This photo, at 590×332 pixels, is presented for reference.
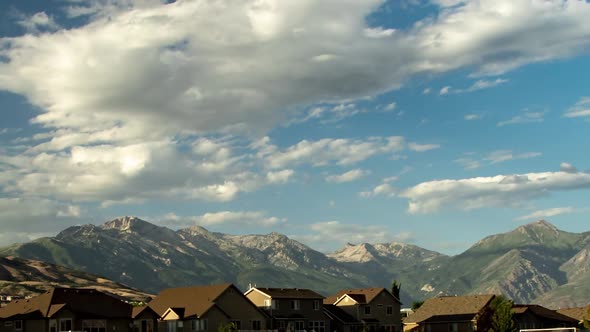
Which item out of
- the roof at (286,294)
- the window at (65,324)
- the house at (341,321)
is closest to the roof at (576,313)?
the house at (341,321)

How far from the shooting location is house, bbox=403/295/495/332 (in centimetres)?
13950

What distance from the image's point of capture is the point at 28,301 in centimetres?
10350

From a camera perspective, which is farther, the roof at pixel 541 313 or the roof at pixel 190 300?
the roof at pixel 541 313

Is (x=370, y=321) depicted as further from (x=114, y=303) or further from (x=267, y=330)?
(x=114, y=303)

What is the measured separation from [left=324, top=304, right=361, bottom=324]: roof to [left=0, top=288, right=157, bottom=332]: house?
42747mm

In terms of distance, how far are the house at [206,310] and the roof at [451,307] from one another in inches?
1636

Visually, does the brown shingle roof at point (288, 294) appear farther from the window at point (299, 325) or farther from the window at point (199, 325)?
the window at point (199, 325)

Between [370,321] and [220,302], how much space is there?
35710mm

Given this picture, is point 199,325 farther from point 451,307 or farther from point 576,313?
point 576,313

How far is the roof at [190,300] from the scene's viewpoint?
11038cm

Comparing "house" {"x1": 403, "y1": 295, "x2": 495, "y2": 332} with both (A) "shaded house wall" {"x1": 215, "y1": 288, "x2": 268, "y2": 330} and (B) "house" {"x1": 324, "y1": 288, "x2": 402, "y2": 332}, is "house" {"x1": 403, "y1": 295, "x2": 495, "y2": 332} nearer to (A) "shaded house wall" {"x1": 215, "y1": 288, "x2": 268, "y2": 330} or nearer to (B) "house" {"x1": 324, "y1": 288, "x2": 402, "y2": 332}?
(B) "house" {"x1": 324, "y1": 288, "x2": 402, "y2": 332}

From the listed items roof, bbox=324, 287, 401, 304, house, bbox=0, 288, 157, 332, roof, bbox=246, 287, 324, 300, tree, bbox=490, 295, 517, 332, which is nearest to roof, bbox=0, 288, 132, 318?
house, bbox=0, 288, 157, 332

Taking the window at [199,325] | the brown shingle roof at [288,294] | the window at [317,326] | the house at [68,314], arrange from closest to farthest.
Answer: the house at [68,314] < the window at [199,325] < the brown shingle roof at [288,294] < the window at [317,326]

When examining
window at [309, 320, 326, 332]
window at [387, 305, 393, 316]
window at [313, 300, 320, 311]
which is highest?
window at [313, 300, 320, 311]
